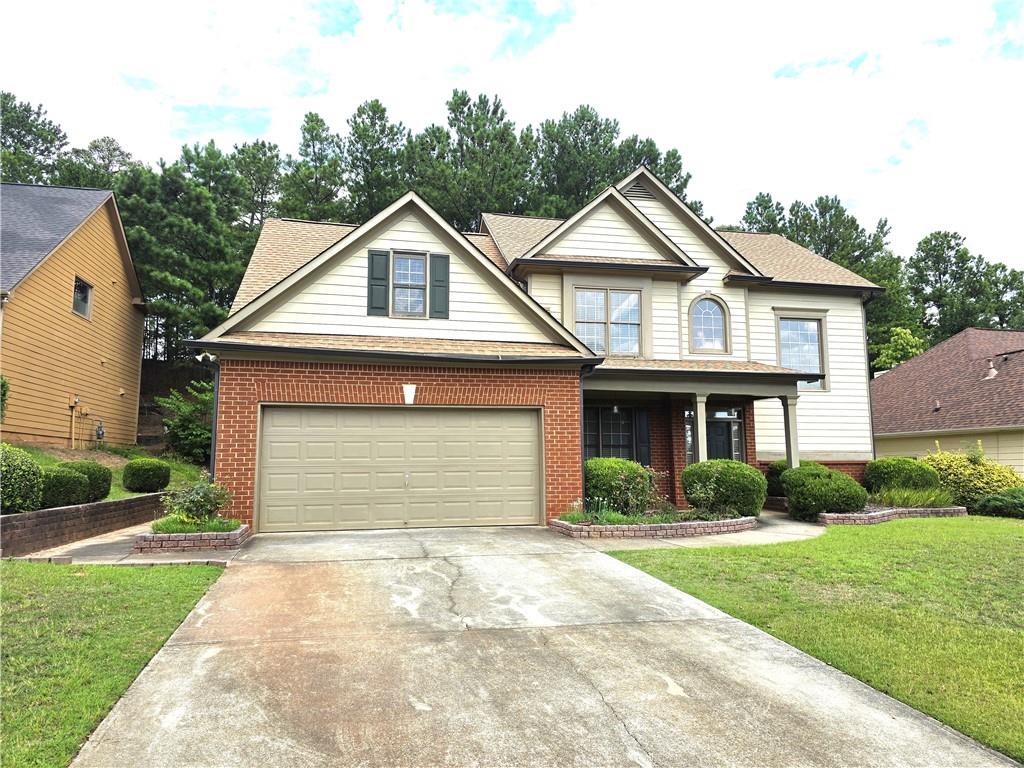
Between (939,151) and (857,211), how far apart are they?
2370 cm

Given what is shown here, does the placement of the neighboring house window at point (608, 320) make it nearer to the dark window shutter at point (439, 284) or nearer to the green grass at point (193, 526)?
the dark window shutter at point (439, 284)

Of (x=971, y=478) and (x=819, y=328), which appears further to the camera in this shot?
(x=819, y=328)

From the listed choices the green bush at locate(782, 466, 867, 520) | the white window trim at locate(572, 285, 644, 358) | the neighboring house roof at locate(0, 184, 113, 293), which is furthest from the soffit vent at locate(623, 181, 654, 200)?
the neighboring house roof at locate(0, 184, 113, 293)

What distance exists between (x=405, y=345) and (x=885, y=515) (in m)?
10.4

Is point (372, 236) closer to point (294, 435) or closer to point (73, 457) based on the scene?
point (294, 435)

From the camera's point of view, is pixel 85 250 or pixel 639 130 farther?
pixel 639 130

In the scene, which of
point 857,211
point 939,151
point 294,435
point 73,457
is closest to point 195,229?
point 73,457

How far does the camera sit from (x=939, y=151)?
56.7 ft

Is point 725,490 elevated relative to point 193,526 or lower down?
elevated

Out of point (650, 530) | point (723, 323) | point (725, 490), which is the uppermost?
point (723, 323)

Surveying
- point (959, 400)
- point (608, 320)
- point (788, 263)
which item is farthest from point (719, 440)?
point (959, 400)

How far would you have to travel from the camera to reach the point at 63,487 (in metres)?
9.48

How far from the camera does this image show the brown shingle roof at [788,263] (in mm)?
16859

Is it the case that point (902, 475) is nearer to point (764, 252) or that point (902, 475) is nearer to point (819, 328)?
point (819, 328)
